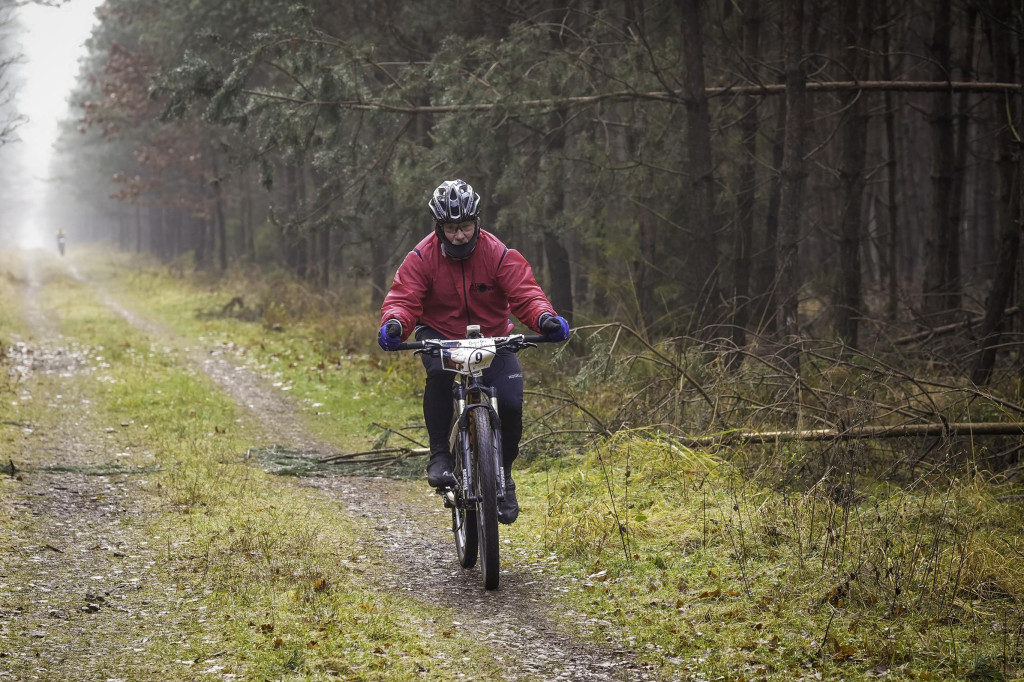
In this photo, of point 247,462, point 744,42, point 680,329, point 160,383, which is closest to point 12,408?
point 160,383

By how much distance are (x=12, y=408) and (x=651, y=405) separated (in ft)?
26.2

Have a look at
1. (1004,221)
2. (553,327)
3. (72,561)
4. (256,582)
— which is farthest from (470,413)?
(1004,221)

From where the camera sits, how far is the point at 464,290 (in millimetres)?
6195

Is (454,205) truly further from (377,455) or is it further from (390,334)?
(377,455)

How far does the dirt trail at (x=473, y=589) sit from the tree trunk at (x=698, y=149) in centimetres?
612

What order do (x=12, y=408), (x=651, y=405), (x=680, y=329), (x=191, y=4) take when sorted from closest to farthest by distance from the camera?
1. (x=651, y=405)
2. (x=12, y=408)
3. (x=680, y=329)
4. (x=191, y=4)

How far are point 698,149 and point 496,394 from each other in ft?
27.2

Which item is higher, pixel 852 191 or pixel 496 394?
pixel 852 191

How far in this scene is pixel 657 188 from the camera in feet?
51.4

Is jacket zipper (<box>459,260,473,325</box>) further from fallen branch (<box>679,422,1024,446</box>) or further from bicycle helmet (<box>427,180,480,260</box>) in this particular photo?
fallen branch (<box>679,422,1024,446</box>)

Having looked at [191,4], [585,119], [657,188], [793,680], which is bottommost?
[793,680]

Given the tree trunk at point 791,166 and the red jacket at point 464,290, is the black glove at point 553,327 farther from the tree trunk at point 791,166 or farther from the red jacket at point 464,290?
the tree trunk at point 791,166

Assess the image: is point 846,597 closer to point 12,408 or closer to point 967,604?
point 967,604

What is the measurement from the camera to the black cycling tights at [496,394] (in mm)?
6020
